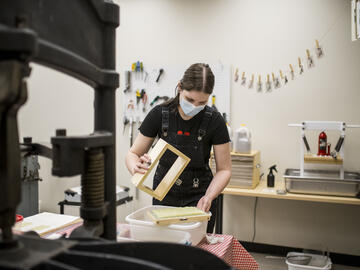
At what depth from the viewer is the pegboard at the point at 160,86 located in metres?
3.40

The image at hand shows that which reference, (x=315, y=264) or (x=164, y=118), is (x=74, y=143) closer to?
(x=164, y=118)

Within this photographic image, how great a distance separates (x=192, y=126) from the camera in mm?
1926

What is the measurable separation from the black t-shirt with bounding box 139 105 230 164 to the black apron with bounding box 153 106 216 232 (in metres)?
0.02

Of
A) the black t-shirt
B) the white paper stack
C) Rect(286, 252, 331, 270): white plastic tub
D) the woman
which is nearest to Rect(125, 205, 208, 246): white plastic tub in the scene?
the white paper stack

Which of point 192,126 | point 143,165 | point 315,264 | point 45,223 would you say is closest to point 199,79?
point 192,126

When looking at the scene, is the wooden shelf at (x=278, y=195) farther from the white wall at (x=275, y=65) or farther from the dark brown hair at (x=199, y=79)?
the dark brown hair at (x=199, y=79)

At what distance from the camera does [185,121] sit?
1.93 m

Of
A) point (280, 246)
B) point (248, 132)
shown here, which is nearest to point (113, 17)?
point (248, 132)

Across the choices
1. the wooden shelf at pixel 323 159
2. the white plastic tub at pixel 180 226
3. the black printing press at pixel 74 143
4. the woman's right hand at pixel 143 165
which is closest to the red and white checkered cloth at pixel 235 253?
the white plastic tub at pixel 180 226

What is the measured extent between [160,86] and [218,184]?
1995 millimetres

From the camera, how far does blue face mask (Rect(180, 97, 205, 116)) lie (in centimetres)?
181

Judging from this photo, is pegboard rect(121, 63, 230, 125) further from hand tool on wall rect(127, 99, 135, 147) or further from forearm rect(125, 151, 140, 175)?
forearm rect(125, 151, 140, 175)

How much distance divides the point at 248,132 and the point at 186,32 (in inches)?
48.6

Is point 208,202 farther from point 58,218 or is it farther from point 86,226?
point 86,226
